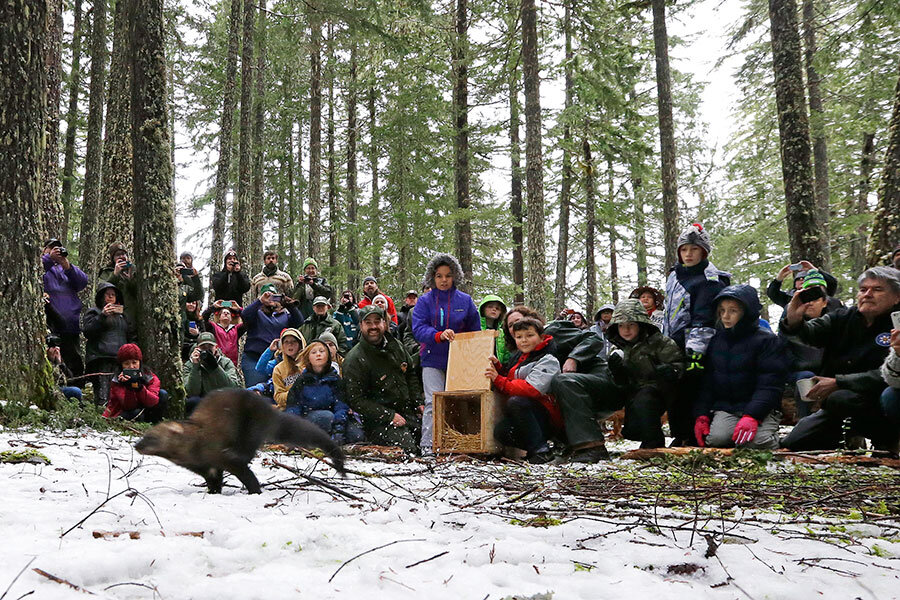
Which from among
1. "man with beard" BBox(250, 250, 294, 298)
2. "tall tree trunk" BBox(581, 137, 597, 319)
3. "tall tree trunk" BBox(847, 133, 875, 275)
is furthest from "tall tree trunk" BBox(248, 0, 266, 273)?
"tall tree trunk" BBox(847, 133, 875, 275)

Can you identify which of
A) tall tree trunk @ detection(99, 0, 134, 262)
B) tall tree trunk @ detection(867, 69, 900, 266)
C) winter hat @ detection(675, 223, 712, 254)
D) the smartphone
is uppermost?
tall tree trunk @ detection(99, 0, 134, 262)

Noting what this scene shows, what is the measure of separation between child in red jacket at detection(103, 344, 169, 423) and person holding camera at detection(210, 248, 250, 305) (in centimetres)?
432

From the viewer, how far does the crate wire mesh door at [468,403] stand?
17.5ft

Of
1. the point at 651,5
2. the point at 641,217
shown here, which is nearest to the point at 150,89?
the point at 651,5

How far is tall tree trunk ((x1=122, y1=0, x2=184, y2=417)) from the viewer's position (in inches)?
249

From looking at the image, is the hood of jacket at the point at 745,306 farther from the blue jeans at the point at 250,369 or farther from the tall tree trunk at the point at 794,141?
the blue jeans at the point at 250,369

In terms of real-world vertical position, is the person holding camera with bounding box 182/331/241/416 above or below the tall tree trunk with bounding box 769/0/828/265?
below

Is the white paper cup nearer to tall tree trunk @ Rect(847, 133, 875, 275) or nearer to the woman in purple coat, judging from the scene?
the woman in purple coat

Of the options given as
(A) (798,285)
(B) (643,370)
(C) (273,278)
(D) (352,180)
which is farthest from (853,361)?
(D) (352,180)

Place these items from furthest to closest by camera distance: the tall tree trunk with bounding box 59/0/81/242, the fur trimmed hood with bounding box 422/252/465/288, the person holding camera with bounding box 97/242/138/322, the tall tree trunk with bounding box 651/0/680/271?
1. the tall tree trunk with bounding box 59/0/81/242
2. the tall tree trunk with bounding box 651/0/680/271
3. the person holding camera with bounding box 97/242/138/322
4. the fur trimmed hood with bounding box 422/252/465/288

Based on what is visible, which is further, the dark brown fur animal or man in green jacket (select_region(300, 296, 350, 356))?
man in green jacket (select_region(300, 296, 350, 356))

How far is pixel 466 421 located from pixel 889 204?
524 cm

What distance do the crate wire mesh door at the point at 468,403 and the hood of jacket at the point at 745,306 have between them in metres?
2.13

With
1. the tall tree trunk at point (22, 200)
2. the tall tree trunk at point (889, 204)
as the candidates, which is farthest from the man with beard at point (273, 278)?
the tall tree trunk at point (889, 204)
